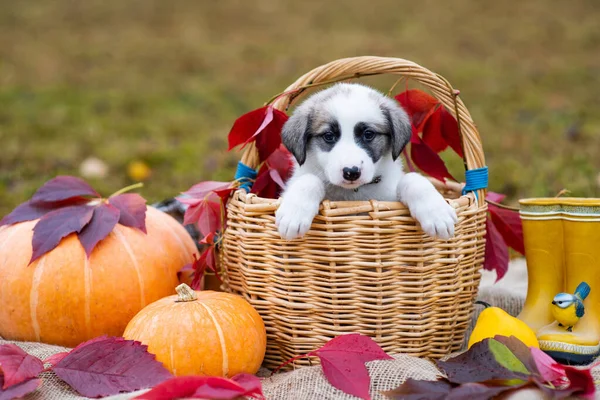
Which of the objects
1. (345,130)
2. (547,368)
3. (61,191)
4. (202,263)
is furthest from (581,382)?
(61,191)

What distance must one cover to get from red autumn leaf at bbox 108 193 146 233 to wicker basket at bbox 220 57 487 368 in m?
0.47

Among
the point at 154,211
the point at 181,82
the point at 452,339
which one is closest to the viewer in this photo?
the point at 452,339

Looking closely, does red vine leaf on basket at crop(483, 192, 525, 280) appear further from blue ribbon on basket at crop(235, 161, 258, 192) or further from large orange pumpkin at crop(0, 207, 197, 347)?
large orange pumpkin at crop(0, 207, 197, 347)

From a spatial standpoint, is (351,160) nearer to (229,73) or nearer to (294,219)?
(294,219)

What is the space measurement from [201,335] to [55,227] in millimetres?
889

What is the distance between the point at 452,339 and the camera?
2.60 meters

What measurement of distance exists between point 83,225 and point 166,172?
9.04 feet

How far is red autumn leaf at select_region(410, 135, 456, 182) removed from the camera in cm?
287

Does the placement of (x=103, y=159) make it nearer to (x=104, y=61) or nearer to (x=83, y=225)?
(x=83, y=225)

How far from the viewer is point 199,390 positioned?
186 cm

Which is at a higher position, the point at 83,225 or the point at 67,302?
the point at 83,225

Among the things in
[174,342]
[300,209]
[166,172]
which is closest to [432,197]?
[300,209]

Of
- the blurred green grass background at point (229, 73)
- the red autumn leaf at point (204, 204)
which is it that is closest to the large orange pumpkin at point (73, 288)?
the red autumn leaf at point (204, 204)

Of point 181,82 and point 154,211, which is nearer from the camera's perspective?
point 154,211
